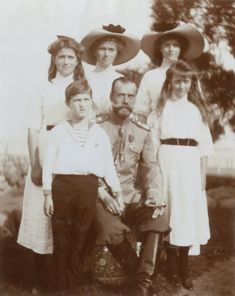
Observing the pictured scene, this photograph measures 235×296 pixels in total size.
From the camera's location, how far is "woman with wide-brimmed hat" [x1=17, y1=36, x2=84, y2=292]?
10.3 feet

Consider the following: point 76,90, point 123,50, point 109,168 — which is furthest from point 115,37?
point 109,168

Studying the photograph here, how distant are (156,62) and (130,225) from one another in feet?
3.19


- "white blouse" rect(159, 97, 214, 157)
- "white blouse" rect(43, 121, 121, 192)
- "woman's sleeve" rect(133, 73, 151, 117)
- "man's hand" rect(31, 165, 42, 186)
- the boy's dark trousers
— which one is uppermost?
"woman's sleeve" rect(133, 73, 151, 117)

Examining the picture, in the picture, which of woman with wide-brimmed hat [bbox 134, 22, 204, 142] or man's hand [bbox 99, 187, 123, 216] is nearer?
man's hand [bbox 99, 187, 123, 216]

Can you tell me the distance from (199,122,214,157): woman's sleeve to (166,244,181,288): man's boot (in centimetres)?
59

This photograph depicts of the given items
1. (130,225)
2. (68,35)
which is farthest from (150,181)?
(68,35)

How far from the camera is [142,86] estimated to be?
3219 millimetres

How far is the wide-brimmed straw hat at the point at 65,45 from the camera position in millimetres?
3221

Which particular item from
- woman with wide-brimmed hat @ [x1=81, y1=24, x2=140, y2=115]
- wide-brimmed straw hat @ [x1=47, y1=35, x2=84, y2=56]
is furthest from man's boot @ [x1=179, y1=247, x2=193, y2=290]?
wide-brimmed straw hat @ [x1=47, y1=35, x2=84, y2=56]

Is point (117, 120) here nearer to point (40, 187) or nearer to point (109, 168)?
point (109, 168)

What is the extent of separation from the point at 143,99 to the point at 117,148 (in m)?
0.33

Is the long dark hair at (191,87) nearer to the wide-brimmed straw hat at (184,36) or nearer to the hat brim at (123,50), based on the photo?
the wide-brimmed straw hat at (184,36)

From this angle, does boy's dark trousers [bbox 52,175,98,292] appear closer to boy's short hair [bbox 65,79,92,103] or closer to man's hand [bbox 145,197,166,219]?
man's hand [bbox 145,197,166,219]

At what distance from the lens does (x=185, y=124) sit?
127 inches
